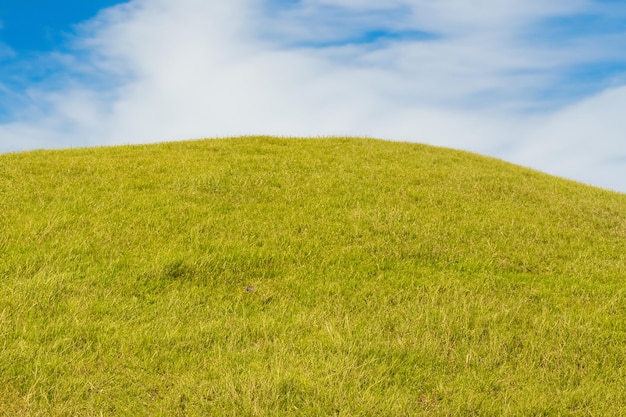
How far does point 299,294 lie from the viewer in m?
8.91

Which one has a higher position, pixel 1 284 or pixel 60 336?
pixel 1 284

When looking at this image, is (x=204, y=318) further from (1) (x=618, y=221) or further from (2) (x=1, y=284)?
(1) (x=618, y=221)

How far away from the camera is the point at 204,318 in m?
8.05

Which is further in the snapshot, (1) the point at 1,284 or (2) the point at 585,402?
(1) the point at 1,284

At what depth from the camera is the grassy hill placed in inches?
251

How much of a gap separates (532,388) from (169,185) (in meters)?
10.4

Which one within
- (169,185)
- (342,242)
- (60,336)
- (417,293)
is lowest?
(60,336)

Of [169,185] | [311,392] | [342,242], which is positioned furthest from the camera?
[169,185]

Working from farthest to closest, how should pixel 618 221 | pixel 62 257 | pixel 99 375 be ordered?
pixel 618 221 → pixel 62 257 → pixel 99 375

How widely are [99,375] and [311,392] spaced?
107 inches

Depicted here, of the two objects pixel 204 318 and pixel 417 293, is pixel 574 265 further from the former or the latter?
pixel 204 318

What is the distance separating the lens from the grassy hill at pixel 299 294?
6387 mm

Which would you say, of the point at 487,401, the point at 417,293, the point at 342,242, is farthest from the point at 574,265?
the point at 487,401

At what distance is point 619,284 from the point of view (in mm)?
10305
